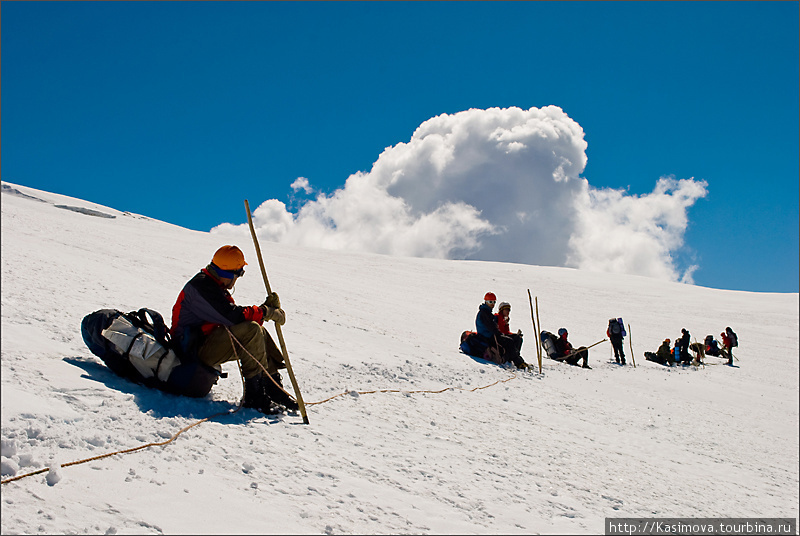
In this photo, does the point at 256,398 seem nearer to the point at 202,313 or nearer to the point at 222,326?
the point at 222,326

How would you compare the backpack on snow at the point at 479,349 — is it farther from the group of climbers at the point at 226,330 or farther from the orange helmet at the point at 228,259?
the orange helmet at the point at 228,259

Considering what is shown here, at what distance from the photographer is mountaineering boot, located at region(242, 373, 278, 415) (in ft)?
17.2

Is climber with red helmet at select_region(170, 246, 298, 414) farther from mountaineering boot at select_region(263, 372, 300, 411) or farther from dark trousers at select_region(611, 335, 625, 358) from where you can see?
dark trousers at select_region(611, 335, 625, 358)

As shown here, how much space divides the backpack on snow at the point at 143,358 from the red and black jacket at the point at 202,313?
0.48 ft

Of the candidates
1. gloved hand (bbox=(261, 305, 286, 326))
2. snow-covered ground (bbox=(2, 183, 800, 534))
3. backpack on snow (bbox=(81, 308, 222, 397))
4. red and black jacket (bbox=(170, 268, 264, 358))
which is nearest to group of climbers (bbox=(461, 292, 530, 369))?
snow-covered ground (bbox=(2, 183, 800, 534))

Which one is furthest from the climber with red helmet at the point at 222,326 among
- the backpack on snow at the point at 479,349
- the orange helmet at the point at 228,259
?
the backpack on snow at the point at 479,349

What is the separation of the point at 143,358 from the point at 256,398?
1.09 m

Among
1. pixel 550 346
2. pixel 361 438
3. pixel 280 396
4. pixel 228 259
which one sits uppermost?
pixel 228 259

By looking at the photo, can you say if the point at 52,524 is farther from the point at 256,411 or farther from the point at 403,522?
the point at 256,411

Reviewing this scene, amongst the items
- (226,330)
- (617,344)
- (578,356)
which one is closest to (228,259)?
(226,330)

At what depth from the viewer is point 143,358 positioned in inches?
197

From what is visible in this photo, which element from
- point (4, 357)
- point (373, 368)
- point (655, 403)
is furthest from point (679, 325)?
point (4, 357)

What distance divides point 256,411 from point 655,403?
24.2 ft

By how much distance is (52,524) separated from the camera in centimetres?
276
